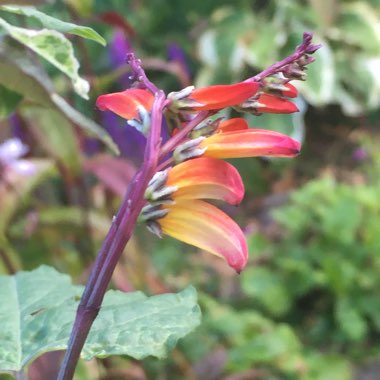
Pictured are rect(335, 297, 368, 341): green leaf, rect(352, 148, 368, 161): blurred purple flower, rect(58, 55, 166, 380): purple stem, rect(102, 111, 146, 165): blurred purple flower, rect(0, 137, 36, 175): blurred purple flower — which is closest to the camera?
rect(58, 55, 166, 380): purple stem

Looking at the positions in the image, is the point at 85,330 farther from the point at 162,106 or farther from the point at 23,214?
the point at 23,214

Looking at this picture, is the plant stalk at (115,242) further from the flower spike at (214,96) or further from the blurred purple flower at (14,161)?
the blurred purple flower at (14,161)

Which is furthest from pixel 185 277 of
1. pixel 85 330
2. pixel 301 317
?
pixel 85 330

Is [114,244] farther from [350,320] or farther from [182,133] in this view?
[350,320]

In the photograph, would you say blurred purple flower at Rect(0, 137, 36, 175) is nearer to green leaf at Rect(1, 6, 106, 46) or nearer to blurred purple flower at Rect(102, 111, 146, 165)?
blurred purple flower at Rect(102, 111, 146, 165)

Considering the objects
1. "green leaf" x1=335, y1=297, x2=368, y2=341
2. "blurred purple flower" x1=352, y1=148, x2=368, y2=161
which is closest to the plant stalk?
"green leaf" x1=335, y1=297, x2=368, y2=341
